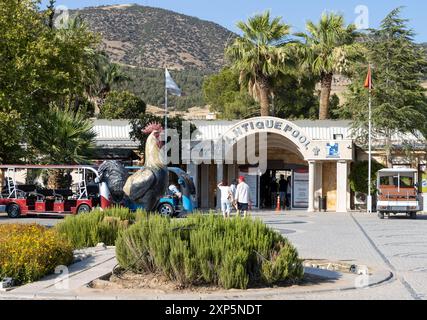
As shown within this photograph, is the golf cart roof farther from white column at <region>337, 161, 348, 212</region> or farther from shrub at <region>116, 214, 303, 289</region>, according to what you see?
shrub at <region>116, 214, 303, 289</region>

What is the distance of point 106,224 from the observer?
16.6 m

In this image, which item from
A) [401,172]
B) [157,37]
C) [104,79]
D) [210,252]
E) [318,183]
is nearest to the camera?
[210,252]

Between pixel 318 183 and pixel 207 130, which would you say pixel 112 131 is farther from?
pixel 318 183

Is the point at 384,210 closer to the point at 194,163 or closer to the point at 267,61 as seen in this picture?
the point at 194,163

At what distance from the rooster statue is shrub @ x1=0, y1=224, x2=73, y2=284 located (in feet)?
14.5

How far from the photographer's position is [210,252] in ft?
36.8

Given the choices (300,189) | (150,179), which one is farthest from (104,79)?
(150,179)

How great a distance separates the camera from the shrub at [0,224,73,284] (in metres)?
11.5

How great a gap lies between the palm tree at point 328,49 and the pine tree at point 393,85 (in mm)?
4935

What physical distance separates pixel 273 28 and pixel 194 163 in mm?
11179

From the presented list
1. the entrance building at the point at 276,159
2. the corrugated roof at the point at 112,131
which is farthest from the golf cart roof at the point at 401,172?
the corrugated roof at the point at 112,131

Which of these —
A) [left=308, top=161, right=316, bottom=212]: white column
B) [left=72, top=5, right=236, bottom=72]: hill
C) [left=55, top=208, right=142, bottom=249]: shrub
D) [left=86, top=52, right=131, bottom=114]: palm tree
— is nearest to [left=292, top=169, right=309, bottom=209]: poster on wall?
[left=308, top=161, right=316, bottom=212]: white column

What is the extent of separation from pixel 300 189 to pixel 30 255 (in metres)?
31.1
